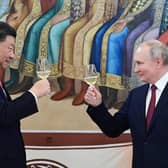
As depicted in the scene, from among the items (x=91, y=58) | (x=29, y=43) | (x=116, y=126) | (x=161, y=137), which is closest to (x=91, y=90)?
(x=116, y=126)

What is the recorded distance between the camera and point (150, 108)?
6.12 ft

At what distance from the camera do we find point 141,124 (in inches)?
73.4

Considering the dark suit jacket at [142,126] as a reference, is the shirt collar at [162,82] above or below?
above

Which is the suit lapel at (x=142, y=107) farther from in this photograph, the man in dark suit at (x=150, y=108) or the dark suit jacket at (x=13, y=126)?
the dark suit jacket at (x=13, y=126)

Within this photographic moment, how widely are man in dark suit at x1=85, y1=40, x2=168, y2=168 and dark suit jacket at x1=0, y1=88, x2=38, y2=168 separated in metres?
0.31

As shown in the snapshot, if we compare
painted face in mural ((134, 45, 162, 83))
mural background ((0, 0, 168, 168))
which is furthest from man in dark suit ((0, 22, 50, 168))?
mural background ((0, 0, 168, 168))

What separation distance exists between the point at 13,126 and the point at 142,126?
21.7 inches

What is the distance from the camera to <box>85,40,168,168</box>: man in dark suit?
1797mm

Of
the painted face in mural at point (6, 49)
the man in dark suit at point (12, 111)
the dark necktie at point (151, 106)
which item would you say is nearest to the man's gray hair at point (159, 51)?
the dark necktie at point (151, 106)

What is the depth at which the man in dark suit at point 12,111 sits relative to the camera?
1697mm

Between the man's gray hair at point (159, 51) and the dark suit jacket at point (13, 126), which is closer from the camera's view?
the dark suit jacket at point (13, 126)

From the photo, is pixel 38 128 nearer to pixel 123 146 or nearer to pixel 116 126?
pixel 123 146

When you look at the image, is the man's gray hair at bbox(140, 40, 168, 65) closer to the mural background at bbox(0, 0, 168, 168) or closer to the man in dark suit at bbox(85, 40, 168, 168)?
the man in dark suit at bbox(85, 40, 168, 168)

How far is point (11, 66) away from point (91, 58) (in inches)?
19.2
